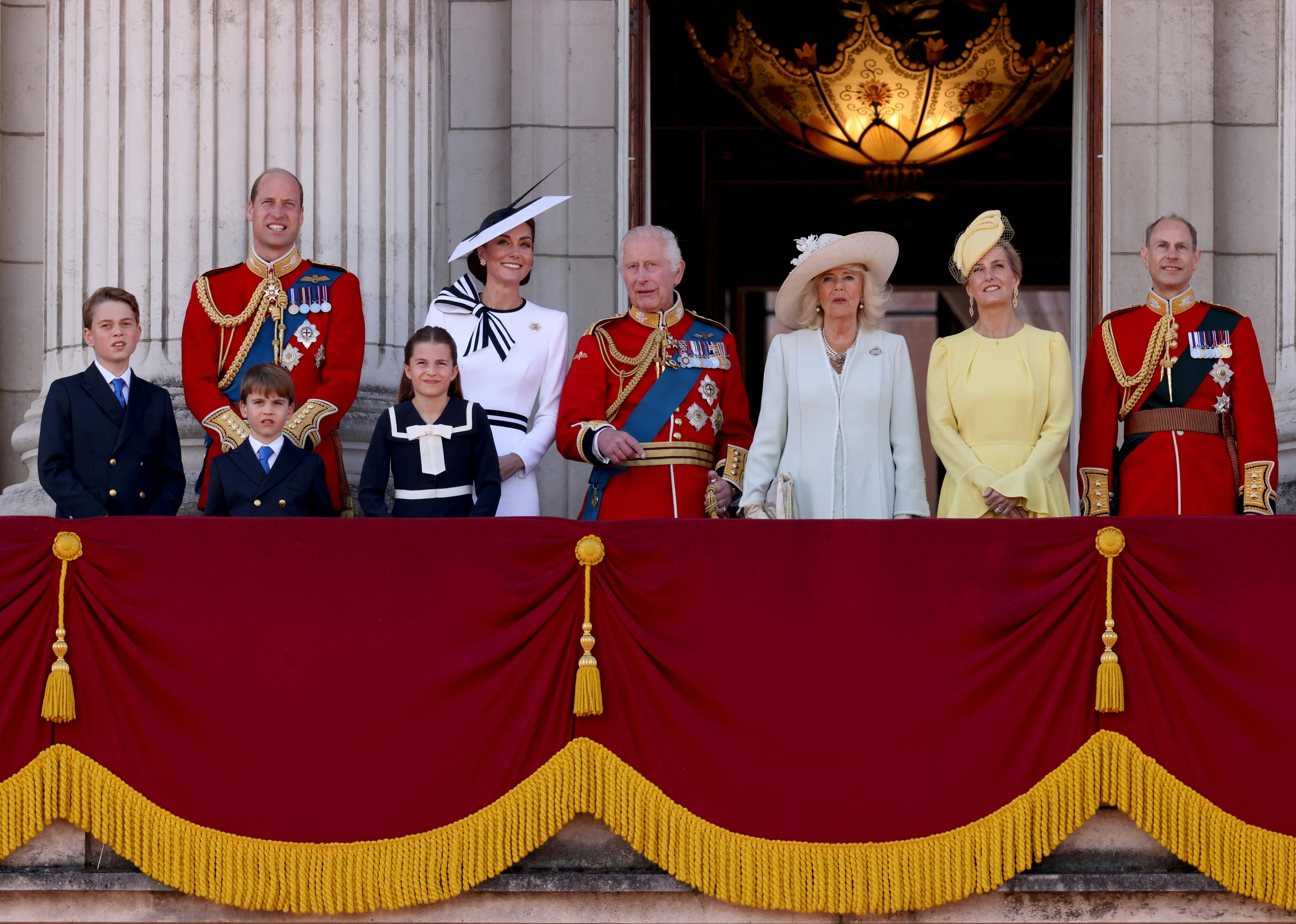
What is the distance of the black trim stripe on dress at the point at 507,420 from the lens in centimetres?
610

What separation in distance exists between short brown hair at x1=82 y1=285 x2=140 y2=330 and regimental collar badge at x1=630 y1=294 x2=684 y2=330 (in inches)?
64.2

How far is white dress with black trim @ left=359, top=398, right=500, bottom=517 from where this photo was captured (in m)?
5.40

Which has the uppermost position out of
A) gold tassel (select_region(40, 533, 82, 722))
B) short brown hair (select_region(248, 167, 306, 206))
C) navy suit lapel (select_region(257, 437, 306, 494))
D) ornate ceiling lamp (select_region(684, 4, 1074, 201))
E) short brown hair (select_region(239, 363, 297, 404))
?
ornate ceiling lamp (select_region(684, 4, 1074, 201))

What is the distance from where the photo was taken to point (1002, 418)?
5598mm

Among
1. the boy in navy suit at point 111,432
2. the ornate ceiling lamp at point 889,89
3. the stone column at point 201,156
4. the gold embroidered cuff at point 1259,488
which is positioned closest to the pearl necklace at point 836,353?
the gold embroidered cuff at point 1259,488

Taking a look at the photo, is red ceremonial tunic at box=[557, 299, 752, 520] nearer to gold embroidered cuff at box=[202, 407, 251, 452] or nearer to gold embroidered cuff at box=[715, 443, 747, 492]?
gold embroidered cuff at box=[715, 443, 747, 492]

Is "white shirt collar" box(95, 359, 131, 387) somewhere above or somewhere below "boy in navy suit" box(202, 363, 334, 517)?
above

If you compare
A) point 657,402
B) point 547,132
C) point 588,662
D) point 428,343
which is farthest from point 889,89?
point 588,662

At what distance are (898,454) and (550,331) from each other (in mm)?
1302

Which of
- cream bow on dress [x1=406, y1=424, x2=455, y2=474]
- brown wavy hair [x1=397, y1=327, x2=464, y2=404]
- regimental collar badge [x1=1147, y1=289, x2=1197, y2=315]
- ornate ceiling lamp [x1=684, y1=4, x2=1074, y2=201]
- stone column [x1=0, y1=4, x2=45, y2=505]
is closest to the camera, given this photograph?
cream bow on dress [x1=406, y1=424, x2=455, y2=474]

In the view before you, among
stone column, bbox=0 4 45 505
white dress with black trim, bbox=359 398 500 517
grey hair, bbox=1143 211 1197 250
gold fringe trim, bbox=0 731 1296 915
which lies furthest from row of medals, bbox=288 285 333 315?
grey hair, bbox=1143 211 1197 250

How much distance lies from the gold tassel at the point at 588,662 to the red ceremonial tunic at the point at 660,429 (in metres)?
0.87

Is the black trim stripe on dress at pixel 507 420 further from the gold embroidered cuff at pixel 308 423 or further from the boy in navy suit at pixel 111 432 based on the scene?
the boy in navy suit at pixel 111 432

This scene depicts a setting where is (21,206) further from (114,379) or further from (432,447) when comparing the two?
(432,447)
